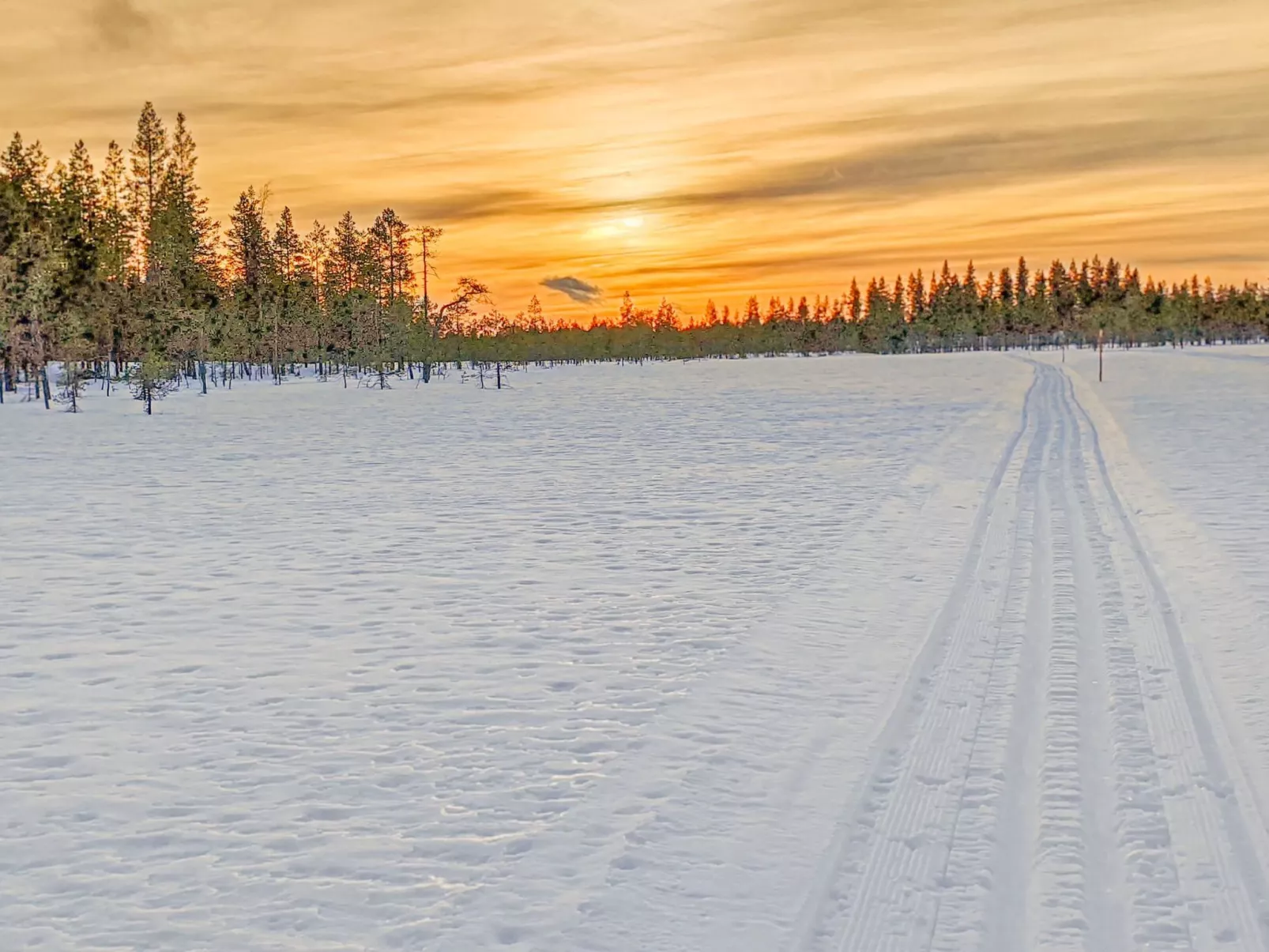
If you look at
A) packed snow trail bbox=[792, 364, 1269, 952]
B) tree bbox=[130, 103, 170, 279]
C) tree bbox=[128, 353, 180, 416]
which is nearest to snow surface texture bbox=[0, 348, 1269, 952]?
packed snow trail bbox=[792, 364, 1269, 952]

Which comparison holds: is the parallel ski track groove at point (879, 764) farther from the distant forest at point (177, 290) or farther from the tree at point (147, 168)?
the tree at point (147, 168)

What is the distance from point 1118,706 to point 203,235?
78.2 meters

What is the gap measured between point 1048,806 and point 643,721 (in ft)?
8.10

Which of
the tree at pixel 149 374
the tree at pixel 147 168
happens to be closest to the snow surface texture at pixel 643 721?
the tree at pixel 149 374

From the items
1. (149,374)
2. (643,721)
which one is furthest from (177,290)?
(643,721)

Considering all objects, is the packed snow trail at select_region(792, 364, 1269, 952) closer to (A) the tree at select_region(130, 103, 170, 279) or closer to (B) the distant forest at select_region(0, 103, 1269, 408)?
(B) the distant forest at select_region(0, 103, 1269, 408)

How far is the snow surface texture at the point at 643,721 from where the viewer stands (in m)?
4.10

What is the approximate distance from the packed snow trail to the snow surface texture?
21 millimetres

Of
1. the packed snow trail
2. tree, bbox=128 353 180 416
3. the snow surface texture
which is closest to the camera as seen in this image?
the packed snow trail

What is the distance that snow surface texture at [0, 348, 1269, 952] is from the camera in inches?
161

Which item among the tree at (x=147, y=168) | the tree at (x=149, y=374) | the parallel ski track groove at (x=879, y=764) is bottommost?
the parallel ski track groove at (x=879, y=764)

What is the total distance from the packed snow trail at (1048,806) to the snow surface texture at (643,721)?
21 mm

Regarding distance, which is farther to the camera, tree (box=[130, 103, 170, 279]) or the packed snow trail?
tree (box=[130, 103, 170, 279])

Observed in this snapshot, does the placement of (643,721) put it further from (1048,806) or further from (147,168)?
(147,168)
